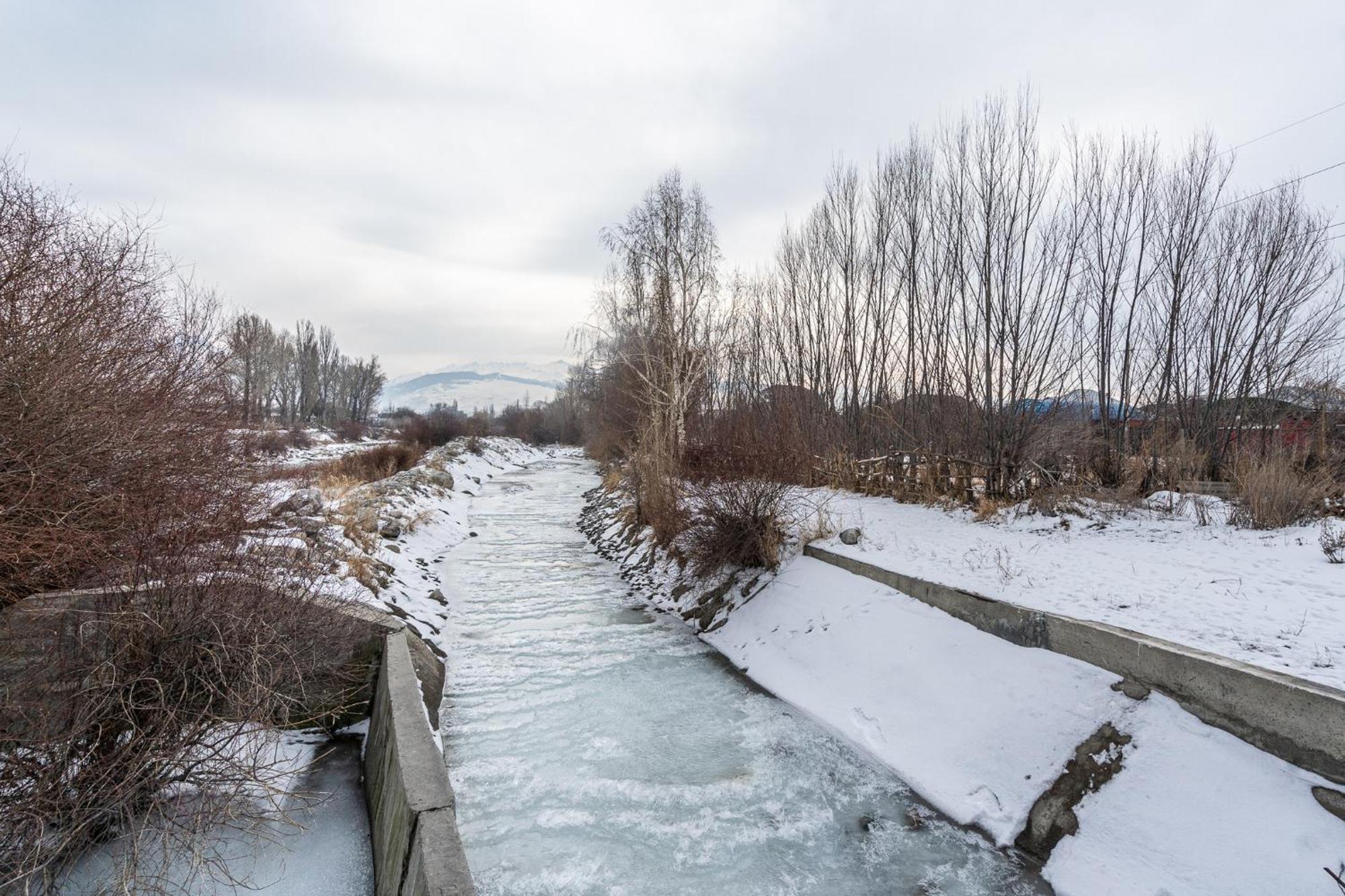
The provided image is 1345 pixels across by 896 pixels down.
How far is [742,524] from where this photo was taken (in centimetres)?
910

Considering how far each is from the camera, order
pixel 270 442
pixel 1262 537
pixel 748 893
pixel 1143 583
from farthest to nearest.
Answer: pixel 270 442 < pixel 1262 537 < pixel 1143 583 < pixel 748 893

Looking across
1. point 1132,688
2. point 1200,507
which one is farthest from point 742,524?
point 1200,507

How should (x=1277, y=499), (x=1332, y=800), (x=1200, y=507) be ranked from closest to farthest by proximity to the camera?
(x=1332, y=800)
(x=1277, y=499)
(x=1200, y=507)

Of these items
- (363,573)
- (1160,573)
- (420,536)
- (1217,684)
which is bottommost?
(420,536)

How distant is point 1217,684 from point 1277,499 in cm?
444

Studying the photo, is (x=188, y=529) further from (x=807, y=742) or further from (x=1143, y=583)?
(x=1143, y=583)

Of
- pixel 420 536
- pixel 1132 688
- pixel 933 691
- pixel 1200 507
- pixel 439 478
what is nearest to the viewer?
pixel 1132 688

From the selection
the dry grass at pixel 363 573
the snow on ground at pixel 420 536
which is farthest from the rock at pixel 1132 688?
the dry grass at pixel 363 573

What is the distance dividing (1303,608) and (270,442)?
14443 millimetres

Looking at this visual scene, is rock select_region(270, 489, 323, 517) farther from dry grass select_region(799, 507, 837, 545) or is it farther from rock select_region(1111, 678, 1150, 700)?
rock select_region(1111, 678, 1150, 700)

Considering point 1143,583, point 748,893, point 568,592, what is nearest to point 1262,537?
point 1143,583

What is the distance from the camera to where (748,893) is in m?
3.79

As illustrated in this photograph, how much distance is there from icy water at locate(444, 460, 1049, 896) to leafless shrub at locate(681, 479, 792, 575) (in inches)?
55.4

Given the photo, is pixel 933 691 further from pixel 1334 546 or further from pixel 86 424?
pixel 86 424
